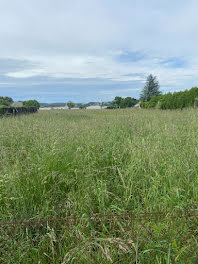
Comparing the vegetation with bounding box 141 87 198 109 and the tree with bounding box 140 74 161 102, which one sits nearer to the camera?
the vegetation with bounding box 141 87 198 109

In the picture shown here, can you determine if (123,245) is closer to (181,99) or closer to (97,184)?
(97,184)

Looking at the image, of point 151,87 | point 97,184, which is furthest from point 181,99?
point 151,87

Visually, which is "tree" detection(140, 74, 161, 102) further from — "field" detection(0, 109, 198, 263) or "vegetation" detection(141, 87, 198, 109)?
"field" detection(0, 109, 198, 263)

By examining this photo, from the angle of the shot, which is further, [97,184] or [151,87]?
[151,87]

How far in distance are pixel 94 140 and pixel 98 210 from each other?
1.81 meters

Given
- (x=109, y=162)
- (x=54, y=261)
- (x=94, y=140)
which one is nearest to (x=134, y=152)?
(x=109, y=162)

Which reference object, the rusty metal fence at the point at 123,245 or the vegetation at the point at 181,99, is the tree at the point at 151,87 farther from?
the rusty metal fence at the point at 123,245

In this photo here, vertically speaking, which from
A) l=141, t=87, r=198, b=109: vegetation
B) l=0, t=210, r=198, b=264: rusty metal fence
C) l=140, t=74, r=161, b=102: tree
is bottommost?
l=0, t=210, r=198, b=264: rusty metal fence

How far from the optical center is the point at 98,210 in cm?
191

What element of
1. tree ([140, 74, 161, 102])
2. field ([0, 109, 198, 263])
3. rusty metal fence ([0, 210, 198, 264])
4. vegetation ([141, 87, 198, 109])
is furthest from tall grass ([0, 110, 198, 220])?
tree ([140, 74, 161, 102])

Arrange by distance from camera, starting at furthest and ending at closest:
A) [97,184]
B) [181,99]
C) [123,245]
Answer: [181,99] → [97,184] → [123,245]

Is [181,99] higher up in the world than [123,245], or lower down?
higher up

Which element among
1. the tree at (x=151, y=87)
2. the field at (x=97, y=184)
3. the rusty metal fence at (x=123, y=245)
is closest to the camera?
the rusty metal fence at (x=123, y=245)

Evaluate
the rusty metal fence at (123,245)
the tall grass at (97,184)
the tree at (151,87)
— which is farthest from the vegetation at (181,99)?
the tree at (151,87)
